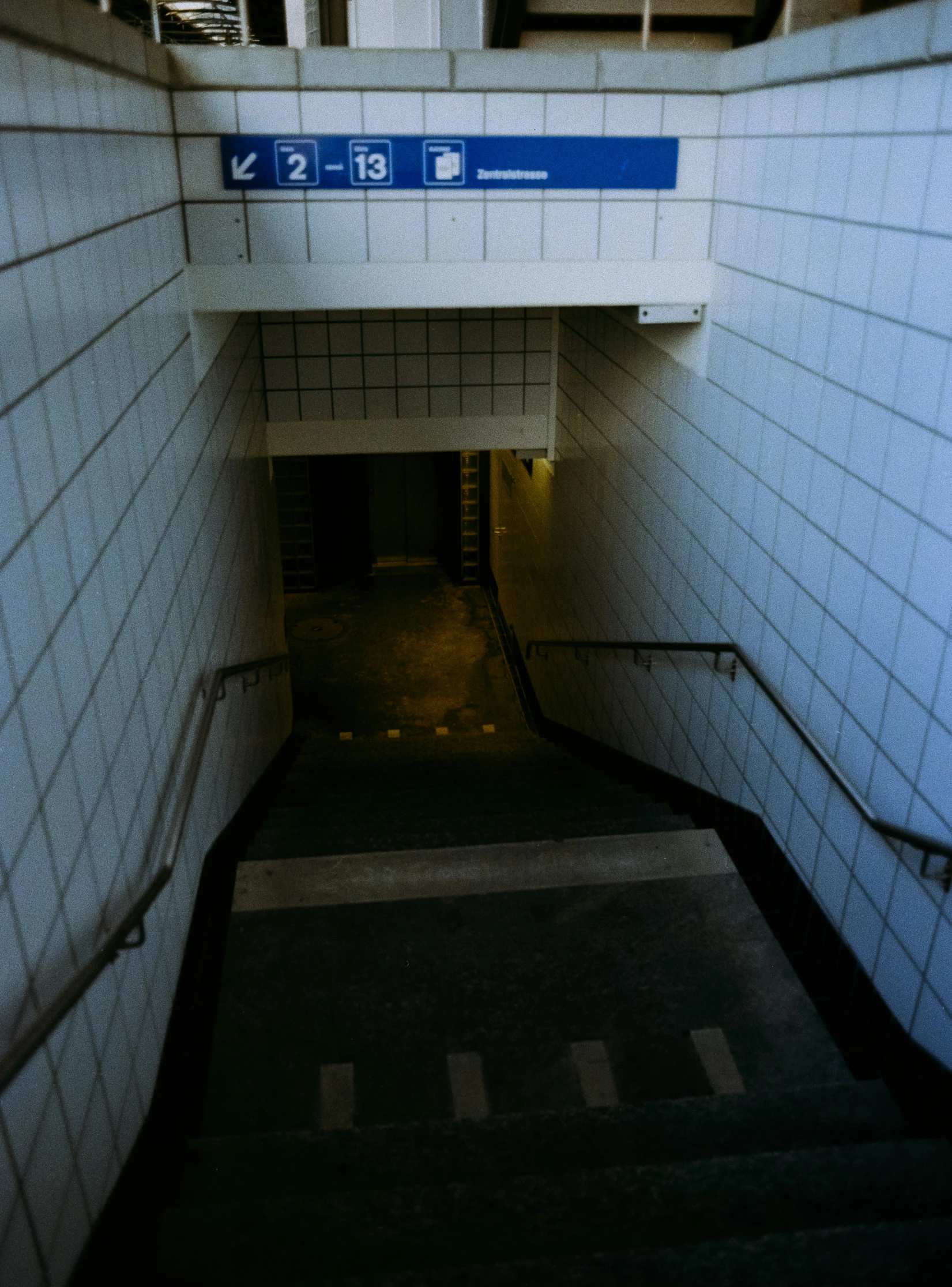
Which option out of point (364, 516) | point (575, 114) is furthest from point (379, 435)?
point (364, 516)

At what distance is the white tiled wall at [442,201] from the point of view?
13.1ft

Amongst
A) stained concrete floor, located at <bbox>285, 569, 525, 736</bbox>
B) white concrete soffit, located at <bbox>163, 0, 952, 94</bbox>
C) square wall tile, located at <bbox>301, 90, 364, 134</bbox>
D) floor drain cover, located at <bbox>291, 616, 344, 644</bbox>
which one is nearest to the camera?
white concrete soffit, located at <bbox>163, 0, 952, 94</bbox>

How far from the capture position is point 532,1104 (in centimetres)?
298

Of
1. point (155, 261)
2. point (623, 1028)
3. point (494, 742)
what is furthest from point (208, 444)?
point (494, 742)

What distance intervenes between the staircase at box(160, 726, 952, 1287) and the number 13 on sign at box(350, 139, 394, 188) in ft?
9.32

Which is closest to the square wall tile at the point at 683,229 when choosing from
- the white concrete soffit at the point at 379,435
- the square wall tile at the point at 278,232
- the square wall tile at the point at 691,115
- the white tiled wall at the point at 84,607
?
the square wall tile at the point at 691,115

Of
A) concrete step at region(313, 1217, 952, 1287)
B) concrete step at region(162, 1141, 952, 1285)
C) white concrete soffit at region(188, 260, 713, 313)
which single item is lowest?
concrete step at region(162, 1141, 952, 1285)

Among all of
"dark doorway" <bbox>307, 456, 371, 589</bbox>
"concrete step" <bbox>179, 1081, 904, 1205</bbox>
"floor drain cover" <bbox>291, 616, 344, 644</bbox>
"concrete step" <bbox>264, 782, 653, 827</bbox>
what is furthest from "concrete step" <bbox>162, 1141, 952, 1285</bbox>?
"dark doorway" <bbox>307, 456, 371, 589</bbox>

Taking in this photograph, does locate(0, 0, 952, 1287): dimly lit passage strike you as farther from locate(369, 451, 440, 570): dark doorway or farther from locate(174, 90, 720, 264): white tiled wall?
locate(369, 451, 440, 570): dark doorway

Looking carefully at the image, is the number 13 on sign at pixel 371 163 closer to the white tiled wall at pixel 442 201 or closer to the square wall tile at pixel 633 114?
the white tiled wall at pixel 442 201

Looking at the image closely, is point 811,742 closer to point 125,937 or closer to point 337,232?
point 125,937

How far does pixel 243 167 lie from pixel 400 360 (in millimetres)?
3099

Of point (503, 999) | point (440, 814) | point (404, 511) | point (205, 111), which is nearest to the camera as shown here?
point (503, 999)

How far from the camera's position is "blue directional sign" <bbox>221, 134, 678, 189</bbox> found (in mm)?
4047
